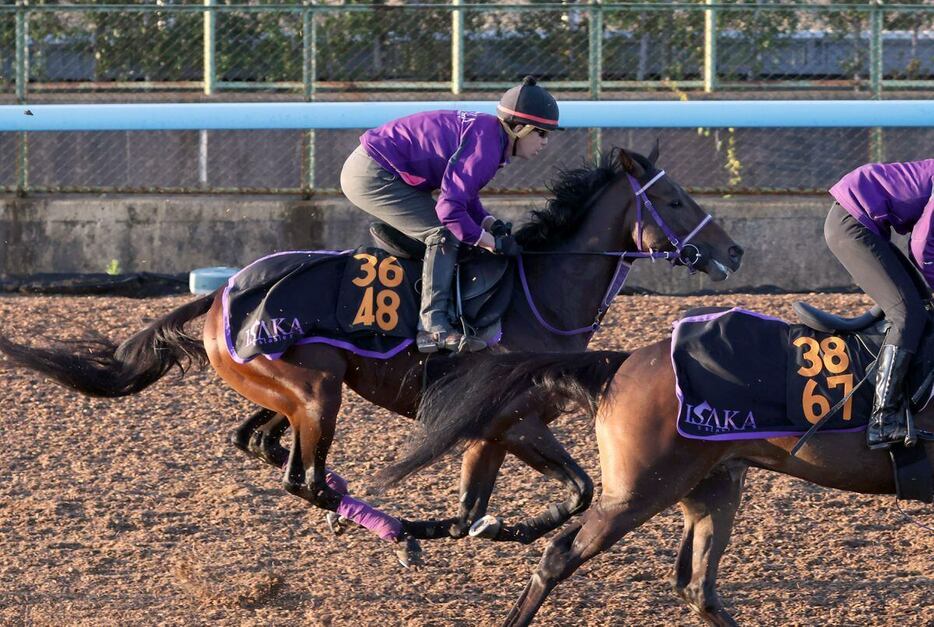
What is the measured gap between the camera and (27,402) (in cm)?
762

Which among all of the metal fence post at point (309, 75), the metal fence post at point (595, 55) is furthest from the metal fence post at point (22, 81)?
the metal fence post at point (595, 55)

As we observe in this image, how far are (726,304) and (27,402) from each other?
4.55 meters

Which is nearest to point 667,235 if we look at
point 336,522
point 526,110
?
point 526,110

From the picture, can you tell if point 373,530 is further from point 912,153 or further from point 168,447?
point 912,153

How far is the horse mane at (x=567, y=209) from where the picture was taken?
5.73 meters

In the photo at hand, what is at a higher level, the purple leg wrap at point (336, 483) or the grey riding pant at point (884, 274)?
the grey riding pant at point (884, 274)

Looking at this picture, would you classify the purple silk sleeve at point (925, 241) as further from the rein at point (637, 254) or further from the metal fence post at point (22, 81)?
the metal fence post at point (22, 81)

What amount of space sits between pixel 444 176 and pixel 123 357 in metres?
1.71

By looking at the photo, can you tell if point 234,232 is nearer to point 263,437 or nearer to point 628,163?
point 263,437

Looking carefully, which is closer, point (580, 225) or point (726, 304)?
point (580, 225)

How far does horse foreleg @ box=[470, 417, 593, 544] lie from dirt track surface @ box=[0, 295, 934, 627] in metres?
0.21

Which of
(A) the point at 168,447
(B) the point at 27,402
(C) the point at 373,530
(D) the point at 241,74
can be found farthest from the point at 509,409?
(D) the point at 241,74

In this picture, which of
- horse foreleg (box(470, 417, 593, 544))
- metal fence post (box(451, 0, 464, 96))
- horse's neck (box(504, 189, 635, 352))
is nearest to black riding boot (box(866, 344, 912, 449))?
horse foreleg (box(470, 417, 593, 544))

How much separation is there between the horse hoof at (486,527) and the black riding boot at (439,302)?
2.30 feet
